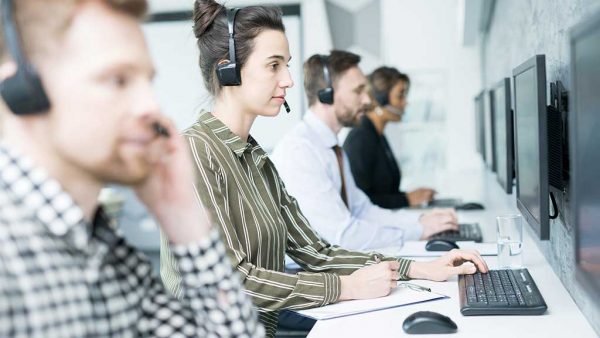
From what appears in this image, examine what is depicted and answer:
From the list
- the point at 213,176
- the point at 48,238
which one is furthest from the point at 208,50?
the point at 48,238

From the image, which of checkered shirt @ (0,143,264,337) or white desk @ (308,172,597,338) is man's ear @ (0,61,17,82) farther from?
white desk @ (308,172,597,338)

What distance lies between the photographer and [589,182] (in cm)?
87

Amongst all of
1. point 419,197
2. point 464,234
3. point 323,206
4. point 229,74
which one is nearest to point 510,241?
point 464,234

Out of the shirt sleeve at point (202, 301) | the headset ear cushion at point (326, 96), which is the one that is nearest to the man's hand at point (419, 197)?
the headset ear cushion at point (326, 96)

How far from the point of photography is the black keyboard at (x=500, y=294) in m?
1.26

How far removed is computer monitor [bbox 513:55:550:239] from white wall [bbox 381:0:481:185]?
3.98 metres

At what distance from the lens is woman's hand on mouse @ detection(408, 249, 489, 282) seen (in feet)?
5.06

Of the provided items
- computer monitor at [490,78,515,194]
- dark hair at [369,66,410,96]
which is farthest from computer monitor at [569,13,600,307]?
dark hair at [369,66,410,96]

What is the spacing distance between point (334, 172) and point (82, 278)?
1770mm

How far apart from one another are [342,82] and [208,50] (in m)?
1.13

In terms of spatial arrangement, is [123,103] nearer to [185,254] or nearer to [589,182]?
[185,254]

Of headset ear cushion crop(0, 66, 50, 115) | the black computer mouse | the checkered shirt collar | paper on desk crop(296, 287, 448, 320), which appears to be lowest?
paper on desk crop(296, 287, 448, 320)

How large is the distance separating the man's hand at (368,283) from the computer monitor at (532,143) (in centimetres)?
30

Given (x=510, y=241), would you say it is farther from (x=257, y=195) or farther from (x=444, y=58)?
(x=444, y=58)
